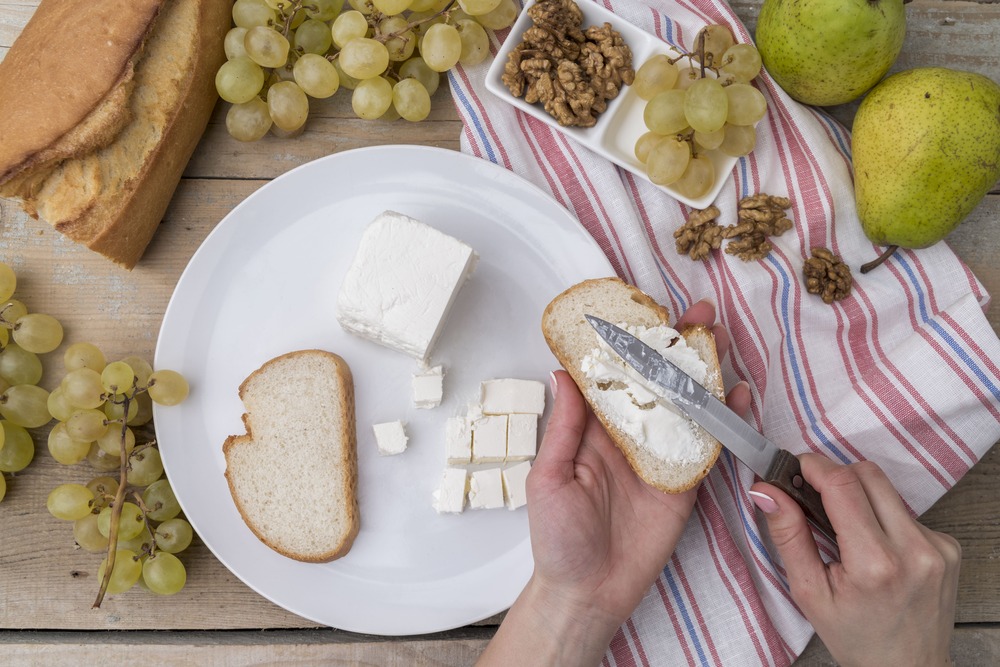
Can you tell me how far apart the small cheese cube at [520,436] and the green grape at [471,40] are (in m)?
0.84

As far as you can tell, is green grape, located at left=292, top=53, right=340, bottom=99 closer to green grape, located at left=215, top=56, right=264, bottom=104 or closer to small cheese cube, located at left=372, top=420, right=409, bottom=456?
green grape, located at left=215, top=56, right=264, bottom=104

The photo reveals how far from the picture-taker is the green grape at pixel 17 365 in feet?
5.48

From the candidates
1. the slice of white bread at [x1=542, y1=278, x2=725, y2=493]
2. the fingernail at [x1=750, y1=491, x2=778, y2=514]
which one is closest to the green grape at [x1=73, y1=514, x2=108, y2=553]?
the slice of white bread at [x1=542, y1=278, x2=725, y2=493]

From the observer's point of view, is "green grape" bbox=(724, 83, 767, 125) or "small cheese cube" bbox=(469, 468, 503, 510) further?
"small cheese cube" bbox=(469, 468, 503, 510)

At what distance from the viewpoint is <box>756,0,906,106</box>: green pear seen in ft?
4.83

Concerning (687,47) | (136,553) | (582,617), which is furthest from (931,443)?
(136,553)

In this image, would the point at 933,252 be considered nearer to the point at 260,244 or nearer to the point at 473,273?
the point at 473,273

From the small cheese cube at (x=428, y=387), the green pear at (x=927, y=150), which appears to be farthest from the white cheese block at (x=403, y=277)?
the green pear at (x=927, y=150)

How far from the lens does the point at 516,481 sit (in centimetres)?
167

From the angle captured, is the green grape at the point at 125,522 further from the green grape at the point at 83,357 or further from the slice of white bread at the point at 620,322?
the slice of white bread at the point at 620,322

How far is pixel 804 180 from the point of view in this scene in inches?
67.1

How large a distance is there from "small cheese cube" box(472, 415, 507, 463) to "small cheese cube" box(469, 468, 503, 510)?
1.8 inches

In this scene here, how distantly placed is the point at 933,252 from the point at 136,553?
201cm

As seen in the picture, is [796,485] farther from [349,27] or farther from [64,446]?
[64,446]
